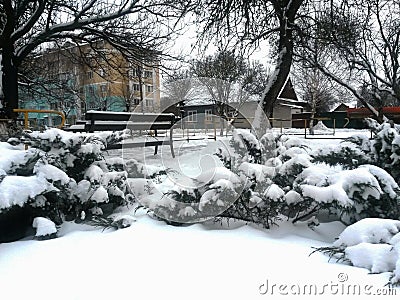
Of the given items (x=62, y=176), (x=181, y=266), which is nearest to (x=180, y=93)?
(x=62, y=176)

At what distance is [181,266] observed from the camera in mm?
1974

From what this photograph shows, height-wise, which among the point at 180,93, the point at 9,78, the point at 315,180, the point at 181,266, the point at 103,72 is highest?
the point at 103,72

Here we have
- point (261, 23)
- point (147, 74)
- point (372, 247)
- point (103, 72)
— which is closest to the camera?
point (372, 247)

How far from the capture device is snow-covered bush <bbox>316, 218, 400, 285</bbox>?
186 centimetres

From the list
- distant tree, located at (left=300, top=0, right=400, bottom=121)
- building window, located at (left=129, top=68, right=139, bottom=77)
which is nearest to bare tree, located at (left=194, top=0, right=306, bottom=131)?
distant tree, located at (left=300, top=0, right=400, bottom=121)

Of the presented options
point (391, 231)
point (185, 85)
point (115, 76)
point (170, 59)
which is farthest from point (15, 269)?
point (115, 76)

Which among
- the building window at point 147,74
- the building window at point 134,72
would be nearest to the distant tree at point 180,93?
the building window at point 134,72

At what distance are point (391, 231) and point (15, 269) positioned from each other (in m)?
2.24

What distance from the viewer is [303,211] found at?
2770 mm

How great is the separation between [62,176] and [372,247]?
7.27 feet

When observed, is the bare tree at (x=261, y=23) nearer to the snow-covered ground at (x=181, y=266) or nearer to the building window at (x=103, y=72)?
the snow-covered ground at (x=181, y=266)

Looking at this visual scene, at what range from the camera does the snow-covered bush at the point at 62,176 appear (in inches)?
98.3

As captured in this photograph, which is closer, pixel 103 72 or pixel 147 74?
pixel 103 72

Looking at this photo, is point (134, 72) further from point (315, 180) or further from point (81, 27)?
point (315, 180)
